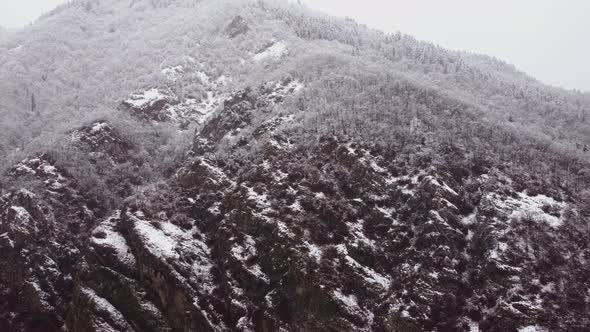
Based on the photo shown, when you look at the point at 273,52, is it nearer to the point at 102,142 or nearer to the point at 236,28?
the point at 236,28

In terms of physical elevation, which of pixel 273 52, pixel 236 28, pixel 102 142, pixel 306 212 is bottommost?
pixel 102 142

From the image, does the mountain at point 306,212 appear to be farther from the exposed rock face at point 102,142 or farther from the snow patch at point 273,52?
the snow patch at point 273,52

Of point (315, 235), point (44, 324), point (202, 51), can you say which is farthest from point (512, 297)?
point (202, 51)

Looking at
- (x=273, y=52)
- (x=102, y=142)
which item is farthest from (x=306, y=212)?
(x=273, y=52)

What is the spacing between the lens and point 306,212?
99.1 ft

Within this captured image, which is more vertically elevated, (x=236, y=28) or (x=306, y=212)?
(x=236, y=28)

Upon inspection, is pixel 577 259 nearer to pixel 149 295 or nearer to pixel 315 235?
pixel 315 235

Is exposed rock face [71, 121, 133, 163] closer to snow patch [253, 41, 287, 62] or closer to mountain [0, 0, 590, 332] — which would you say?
mountain [0, 0, 590, 332]

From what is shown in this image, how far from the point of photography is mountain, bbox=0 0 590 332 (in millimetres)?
25172

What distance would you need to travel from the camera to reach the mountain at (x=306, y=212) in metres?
25.2

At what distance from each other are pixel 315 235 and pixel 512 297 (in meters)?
11.7

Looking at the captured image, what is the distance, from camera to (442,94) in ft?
149

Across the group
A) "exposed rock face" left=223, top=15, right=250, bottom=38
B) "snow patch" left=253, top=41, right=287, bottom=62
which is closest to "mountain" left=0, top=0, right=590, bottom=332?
"snow patch" left=253, top=41, right=287, bottom=62

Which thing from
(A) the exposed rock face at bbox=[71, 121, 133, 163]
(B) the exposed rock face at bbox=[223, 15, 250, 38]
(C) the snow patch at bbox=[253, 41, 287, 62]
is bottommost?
(A) the exposed rock face at bbox=[71, 121, 133, 163]
